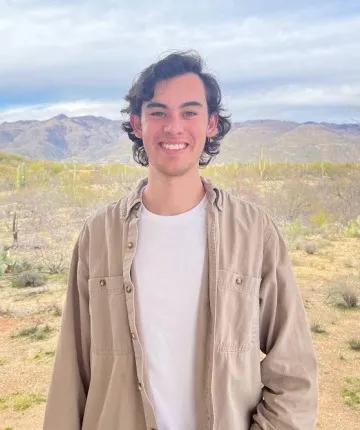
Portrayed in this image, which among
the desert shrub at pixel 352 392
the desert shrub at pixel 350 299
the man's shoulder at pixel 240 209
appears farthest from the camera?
the desert shrub at pixel 350 299

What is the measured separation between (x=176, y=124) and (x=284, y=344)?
2.13 feet

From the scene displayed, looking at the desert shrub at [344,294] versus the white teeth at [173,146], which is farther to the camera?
the desert shrub at [344,294]

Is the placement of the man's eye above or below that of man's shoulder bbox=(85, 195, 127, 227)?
above

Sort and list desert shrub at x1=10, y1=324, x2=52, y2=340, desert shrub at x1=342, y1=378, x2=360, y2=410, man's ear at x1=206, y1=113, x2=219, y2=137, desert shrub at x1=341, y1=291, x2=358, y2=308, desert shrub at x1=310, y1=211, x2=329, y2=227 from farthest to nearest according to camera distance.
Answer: desert shrub at x1=310, y1=211, x2=329, y2=227 → desert shrub at x1=341, y1=291, x2=358, y2=308 → desert shrub at x1=10, y1=324, x2=52, y2=340 → desert shrub at x1=342, y1=378, x2=360, y2=410 → man's ear at x1=206, y1=113, x2=219, y2=137

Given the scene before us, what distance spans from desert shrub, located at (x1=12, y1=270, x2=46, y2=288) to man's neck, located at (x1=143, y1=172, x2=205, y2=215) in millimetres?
7075

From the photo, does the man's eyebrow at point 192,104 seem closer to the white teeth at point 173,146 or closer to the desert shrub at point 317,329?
the white teeth at point 173,146

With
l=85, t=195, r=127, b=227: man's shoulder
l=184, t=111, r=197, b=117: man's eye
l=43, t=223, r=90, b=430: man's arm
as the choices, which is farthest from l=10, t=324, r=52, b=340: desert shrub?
l=184, t=111, r=197, b=117: man's eye

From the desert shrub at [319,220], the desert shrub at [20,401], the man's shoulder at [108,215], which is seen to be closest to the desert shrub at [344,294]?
the desert shrub at [20,401]

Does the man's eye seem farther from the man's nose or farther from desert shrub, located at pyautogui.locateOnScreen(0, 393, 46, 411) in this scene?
desert shrub, located at pyautogui.locateOnScreen(0, 393, 46, 411)

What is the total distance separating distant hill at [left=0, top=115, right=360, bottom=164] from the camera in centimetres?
5078

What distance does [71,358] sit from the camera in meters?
1.66

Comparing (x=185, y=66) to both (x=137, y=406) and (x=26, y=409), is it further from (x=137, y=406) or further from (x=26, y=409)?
(x=26, y=409)

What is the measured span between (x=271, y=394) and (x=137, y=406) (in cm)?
35

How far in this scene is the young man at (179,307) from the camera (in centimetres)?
151
